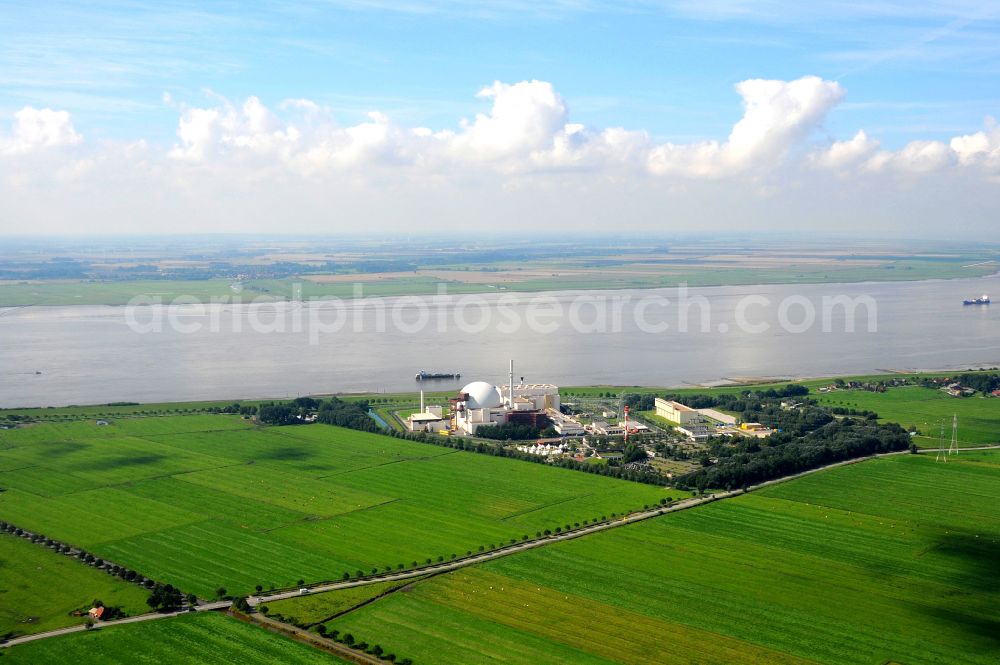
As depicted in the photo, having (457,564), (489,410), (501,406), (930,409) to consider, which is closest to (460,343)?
(501,406)

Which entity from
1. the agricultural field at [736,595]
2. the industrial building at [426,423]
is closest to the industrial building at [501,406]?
the industrial building at [426,423]

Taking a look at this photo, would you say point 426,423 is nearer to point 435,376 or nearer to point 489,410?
point 489,410

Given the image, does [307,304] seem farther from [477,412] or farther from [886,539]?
[886,539]

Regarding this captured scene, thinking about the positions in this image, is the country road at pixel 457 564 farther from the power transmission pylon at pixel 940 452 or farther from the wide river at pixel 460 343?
the wide river at pixel 460 343

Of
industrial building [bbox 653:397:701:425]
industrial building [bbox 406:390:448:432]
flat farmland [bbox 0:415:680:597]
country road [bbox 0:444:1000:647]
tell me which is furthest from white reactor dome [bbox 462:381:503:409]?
country road [bbox 0:444:1000:647]

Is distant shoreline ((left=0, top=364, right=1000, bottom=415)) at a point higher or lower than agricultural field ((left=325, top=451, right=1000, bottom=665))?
higher

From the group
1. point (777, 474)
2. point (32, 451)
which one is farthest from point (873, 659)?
point (32, 451)

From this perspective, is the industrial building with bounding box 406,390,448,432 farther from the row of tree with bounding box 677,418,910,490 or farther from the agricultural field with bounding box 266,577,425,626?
the agricultural field with bounding box 266,577,425,626
